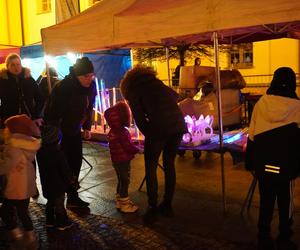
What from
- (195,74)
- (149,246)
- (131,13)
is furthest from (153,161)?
(195,74)

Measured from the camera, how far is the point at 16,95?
5645mm

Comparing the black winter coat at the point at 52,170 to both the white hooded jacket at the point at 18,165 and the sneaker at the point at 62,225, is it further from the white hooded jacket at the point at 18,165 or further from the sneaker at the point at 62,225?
the sneaker at the point at 62,225

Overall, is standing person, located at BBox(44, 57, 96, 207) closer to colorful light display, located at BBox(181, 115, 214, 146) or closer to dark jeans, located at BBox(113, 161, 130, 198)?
dark jeans, located at BBox(113, 161, 130, 198)

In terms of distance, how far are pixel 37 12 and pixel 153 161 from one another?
75.8 feet

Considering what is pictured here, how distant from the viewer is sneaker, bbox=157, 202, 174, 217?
15.7 ft

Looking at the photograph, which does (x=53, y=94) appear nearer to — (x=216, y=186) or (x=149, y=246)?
(x=149, y=246)

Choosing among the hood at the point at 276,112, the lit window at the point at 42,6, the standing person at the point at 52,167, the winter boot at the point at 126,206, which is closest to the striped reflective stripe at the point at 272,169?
the hood at the point at 276,112

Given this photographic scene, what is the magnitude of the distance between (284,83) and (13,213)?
3022mm

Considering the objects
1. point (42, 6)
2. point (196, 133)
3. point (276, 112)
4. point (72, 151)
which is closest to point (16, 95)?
point (72, 151)

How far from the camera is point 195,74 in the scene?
10906mm

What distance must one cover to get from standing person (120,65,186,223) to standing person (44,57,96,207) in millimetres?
645

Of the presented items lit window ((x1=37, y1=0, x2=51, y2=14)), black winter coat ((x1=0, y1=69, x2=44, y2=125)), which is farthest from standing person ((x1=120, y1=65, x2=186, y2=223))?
lit window ((x1=37, y1=0, x2=51, y2=14))

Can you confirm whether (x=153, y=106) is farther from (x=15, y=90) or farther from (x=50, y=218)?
(x=15, y=90)

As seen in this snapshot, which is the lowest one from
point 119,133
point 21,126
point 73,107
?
point 119,133
